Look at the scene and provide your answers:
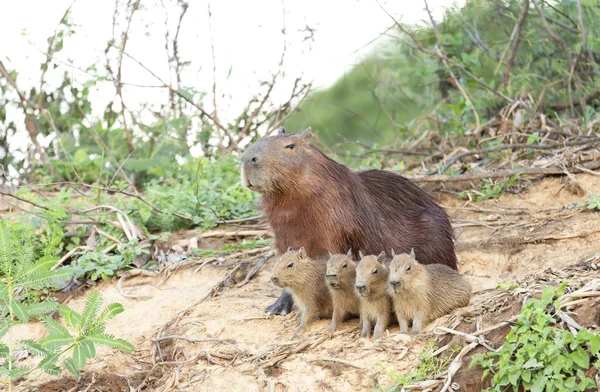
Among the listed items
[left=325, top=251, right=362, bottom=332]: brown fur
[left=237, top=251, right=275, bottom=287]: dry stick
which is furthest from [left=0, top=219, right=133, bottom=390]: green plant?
[left=237, top=251, right=275, bottom=287]: dry stick

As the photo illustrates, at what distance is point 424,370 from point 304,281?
1.14 m

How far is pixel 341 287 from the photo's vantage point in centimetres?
459

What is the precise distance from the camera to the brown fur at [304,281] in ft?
15.7

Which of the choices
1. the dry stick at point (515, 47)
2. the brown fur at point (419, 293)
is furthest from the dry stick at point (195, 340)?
the dry stick at point (515, 47)

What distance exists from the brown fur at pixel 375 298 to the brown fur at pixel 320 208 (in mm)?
668

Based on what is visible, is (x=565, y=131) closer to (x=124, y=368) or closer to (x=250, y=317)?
(x=250, y=317)

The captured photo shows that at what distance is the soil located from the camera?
162 inches

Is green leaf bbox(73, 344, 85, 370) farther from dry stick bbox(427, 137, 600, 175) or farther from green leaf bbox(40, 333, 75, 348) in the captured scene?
dry stick bbox(427, 137, 600, 175)

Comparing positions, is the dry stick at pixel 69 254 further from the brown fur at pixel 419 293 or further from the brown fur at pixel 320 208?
the brown fur at pixel 419 293

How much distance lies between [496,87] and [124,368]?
5.32m

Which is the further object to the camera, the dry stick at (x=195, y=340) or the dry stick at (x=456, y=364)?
the dry stick at (x=195, y=340)

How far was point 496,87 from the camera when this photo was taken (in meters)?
8.63

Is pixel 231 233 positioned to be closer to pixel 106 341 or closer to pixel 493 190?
pixel 493 190

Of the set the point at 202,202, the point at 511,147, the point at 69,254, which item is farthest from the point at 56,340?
the point at 511,147
